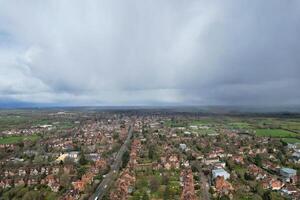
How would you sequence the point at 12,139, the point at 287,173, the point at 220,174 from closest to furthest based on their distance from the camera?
the point at 220,174 < the point at 287,173 < the point at 12,139

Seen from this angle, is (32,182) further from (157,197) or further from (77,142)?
(77,142)

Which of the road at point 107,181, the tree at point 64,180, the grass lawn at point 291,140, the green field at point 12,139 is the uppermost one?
the grass lawn at point 291,140

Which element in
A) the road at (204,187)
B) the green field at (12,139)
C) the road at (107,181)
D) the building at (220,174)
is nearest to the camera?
the road at (204,187)

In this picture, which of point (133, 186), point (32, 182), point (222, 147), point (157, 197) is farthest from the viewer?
point (222, 147)

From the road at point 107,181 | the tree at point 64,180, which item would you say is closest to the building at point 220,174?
the road at point 107,181

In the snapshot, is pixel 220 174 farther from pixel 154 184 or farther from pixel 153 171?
pixel 154 184

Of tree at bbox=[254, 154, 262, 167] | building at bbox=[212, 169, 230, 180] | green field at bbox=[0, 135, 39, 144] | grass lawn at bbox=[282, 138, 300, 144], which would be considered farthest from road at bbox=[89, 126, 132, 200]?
grass lawn at bbox=[282, 138, 300, 144]

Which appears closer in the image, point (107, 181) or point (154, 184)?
point (154, 184)

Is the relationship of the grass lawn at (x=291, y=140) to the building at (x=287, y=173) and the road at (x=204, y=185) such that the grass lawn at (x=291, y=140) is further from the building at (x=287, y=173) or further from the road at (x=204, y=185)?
the road at (x=204, y=185)

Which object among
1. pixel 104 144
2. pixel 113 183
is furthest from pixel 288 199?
pixel 104 144

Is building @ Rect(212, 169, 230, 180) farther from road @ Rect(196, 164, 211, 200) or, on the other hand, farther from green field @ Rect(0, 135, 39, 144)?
green field @ Rect(0, 135, 39, 144)

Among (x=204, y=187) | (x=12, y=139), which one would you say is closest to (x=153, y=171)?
(x=204, y=187)
